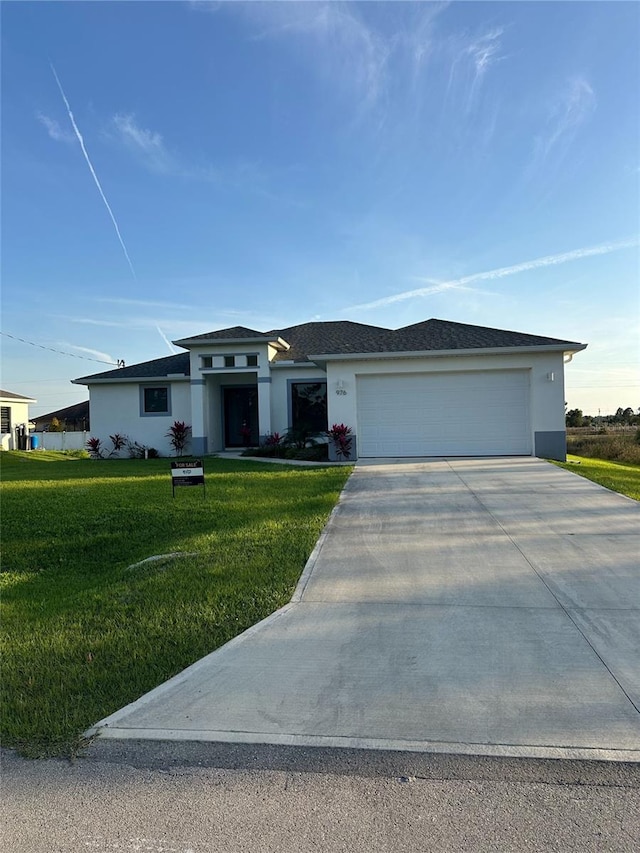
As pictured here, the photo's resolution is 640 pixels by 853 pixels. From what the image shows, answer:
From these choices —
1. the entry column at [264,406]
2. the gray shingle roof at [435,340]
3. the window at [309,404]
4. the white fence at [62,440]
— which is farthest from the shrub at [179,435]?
the white fence at [62,440]

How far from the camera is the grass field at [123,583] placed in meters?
3.48

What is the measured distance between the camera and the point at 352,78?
13094 mm

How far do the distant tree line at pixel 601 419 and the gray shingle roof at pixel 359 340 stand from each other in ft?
92.2

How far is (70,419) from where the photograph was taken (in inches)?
1854

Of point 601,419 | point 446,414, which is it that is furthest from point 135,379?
point 601,419

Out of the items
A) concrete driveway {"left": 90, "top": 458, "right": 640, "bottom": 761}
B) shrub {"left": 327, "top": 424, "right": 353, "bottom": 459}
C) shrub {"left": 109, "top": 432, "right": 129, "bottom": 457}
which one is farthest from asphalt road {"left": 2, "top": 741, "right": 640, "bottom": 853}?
shrub {"left": 109, "top": 432, "right": 129, "bottom": 457}

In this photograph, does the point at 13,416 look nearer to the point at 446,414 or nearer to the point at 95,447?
the point at 95,447

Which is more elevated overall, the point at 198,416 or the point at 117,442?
the point at 198,416

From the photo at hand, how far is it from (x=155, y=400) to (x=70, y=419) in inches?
1175

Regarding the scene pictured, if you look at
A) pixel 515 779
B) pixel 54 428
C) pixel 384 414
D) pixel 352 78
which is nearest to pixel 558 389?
pixel 384 414

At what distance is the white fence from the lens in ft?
107

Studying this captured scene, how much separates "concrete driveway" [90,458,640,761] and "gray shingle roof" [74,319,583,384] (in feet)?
30.4

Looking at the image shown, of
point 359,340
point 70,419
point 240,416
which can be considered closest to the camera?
point 359,340

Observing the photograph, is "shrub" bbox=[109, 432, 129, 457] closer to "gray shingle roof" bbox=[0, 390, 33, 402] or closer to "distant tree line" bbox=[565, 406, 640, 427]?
"gray shingle roof" bbox=[0, 390, 33, 402]
